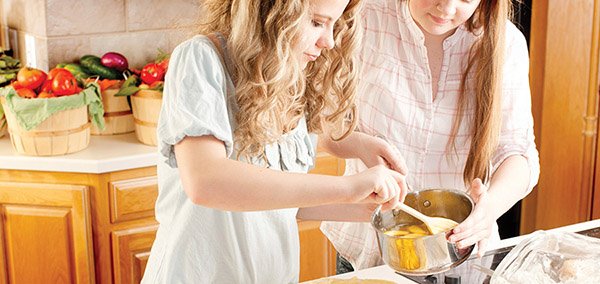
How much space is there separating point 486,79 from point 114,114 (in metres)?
1.50

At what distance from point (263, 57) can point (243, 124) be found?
4.9 inches

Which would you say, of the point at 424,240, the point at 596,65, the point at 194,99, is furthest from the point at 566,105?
the point at 194,99

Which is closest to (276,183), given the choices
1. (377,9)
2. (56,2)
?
(377,9)

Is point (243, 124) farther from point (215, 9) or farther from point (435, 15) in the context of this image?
point (435, 15)

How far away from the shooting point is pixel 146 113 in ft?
9.75

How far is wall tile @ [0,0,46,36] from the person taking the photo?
318 centimetres

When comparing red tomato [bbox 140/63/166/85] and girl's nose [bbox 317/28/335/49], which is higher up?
girl's nose [bbox 317/28/335/49]

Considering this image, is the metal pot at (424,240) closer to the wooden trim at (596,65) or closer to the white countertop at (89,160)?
the white countertop at (89,160)

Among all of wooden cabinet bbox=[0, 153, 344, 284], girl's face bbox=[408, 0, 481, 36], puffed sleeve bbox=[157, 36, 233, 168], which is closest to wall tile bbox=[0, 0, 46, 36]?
wooden cabinet bbox=[0, 153, 344, 284]

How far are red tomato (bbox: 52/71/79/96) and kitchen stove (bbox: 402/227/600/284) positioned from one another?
1470 millimetres

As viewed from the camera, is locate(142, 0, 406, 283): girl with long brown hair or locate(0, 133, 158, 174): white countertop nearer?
locate(142, 0, 406, 283): girl with long brown hair

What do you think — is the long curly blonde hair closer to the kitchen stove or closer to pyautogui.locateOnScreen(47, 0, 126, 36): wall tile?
the kitchen stove

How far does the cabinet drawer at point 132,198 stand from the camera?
287 cm

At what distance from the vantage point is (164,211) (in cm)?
173
